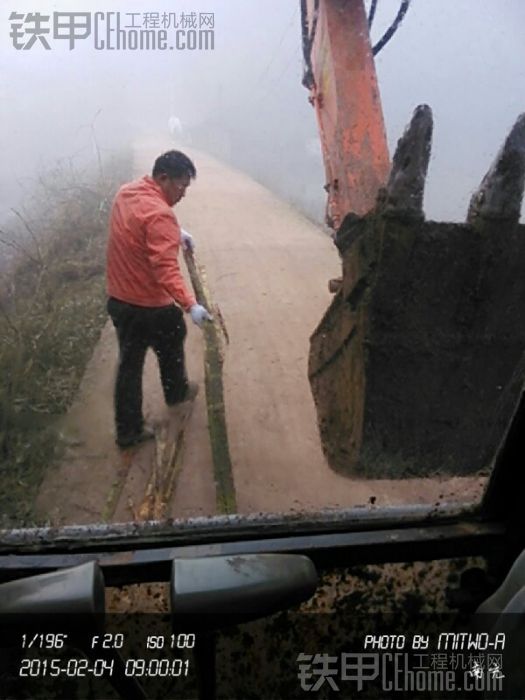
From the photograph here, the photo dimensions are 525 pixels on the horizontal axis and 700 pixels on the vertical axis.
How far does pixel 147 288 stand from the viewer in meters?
4.05

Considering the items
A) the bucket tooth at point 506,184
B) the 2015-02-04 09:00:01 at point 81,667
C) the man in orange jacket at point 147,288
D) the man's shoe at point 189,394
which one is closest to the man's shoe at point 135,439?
the man in orange jacket at point 147,288

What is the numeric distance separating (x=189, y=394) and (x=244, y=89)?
41.5 ft

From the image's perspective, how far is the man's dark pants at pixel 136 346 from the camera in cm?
427

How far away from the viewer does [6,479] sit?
3.96 meters

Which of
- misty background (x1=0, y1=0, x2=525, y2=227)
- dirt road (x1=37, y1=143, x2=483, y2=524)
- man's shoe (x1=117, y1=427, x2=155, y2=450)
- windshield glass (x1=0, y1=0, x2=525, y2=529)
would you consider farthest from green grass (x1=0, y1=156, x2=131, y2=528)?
misty background (x1=0, y1=0, x2=525, y2=227)

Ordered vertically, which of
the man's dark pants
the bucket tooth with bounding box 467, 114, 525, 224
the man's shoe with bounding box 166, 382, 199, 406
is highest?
the bucket tooth with bounding box 467, 114, 525, 224

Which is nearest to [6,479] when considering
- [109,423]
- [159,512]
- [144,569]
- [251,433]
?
[109,423]

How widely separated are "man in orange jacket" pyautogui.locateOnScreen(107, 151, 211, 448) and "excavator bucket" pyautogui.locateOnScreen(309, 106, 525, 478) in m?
1.16

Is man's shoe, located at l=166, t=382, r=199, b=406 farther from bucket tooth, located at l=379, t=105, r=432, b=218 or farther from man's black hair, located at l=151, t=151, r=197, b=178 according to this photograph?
bucket tooth, located at l=379, t=105, r=432, b=218

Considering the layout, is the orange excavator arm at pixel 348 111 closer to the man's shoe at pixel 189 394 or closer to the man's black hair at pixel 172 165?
the man's black hair at pixel 172 165

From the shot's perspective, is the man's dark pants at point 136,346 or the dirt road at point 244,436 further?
the man's dark pants at point 136,346

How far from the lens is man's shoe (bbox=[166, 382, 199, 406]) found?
15.6 ft

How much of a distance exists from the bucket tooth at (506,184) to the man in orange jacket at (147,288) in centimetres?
168

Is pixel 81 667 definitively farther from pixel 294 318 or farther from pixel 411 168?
pixel 294 318
